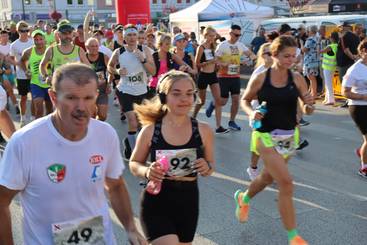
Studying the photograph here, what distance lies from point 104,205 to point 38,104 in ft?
19.8

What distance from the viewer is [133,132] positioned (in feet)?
22.8

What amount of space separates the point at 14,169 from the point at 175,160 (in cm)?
118

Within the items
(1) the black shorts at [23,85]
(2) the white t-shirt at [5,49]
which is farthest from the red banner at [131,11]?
(1) the black shorts at [23,85]

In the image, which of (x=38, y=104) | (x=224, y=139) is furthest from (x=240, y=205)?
(x=38, y=104)

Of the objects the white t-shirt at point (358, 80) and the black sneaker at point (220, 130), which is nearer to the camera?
the white t-shirt at point (358, 80)

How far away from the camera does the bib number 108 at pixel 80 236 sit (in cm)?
236

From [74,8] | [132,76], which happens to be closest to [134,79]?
[132,76]

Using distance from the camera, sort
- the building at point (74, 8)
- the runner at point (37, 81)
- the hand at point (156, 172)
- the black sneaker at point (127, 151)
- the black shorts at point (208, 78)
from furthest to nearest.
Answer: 1. the building at point (74, 8)
2. the black shorts at point (208, 78)
3. the runner at point (37, 81)
4. the black sneaker at point (127, 151)
5. the hand at point (156, 172)

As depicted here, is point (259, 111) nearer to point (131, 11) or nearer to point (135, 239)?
point (135, 239)

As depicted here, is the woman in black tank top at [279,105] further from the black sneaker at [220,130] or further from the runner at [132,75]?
the black sneaker at [220,130]

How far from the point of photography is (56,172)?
2.23m

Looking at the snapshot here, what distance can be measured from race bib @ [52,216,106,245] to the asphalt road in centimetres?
202

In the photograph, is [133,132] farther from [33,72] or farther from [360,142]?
[360,142]

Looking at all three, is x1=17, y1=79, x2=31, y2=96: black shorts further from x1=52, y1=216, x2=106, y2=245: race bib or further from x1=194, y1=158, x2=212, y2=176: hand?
x1=52, y1=216, x2=106, y2=245: race bib
